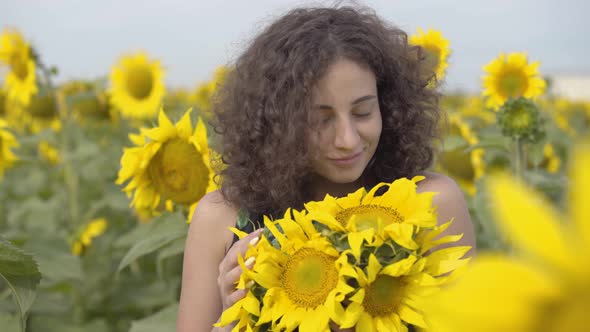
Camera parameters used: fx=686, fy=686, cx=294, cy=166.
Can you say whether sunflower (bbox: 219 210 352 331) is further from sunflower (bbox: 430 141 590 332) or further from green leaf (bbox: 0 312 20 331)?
green leaf (bbox: 0 312 20 331)

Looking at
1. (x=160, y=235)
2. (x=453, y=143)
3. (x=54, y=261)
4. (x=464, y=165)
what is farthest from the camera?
(x=464, y=165)

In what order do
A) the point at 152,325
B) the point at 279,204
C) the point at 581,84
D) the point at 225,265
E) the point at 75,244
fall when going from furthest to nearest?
1. the point at 581,84
2. the point at 75,244
3. the point at 152,325
4. the point at 279,204
5. the point at 225,265

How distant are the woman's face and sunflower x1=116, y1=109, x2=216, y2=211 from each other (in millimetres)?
367

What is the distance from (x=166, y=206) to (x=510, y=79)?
1113mm

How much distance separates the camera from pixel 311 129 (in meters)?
1.07

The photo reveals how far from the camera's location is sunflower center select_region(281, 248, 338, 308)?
2.53ft

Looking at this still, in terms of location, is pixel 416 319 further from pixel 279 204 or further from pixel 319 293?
pixel 279 204

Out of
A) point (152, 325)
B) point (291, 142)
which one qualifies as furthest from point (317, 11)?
point (152, 325)

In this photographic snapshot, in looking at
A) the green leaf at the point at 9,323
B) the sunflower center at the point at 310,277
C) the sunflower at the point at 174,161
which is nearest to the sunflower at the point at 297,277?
the sunflower center at the point at 310,277

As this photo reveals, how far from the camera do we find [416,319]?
0.75 meters

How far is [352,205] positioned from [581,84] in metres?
12.4

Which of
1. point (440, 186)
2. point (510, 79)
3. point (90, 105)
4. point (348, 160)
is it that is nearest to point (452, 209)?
point (440, 186)

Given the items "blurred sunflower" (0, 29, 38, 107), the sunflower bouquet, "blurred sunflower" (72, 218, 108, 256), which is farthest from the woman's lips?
"blurred sunflower" (0, 29, 38, 107)

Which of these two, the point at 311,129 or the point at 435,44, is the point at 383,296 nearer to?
the point at 311,129
